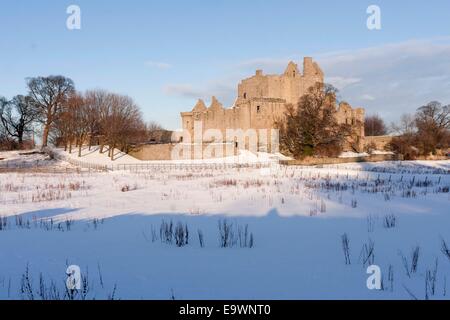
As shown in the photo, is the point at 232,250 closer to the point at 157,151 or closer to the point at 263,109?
the point at 157,151

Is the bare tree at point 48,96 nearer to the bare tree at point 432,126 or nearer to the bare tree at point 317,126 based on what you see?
the bare tree at point 317,126

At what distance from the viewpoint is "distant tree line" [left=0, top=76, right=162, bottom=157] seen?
5294 centimetres

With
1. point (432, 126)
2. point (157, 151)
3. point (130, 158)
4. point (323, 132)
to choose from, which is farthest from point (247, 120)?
point (432, 126)

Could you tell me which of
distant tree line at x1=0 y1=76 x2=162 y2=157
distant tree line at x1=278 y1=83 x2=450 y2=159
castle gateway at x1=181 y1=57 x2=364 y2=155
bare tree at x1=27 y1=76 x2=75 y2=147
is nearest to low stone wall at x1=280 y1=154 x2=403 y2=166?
distant tree line at x1=278 y1=83 x2=450 y2=159

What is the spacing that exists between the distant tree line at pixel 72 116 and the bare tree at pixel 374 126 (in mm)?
67700

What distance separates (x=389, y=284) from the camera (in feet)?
15.3

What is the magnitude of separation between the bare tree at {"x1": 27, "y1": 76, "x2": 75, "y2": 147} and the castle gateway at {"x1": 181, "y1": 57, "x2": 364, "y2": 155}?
1979cm

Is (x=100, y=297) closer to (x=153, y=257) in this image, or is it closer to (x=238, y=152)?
(x=153, y=257)

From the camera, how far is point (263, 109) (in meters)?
61.9

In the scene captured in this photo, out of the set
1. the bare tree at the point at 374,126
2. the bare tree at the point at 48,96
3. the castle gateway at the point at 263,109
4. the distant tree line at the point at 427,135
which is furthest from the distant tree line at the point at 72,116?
the bare tree at the point at 374,126

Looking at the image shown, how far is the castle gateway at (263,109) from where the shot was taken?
203 feet

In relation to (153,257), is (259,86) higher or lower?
higher

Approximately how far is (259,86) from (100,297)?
6592 centimetres
